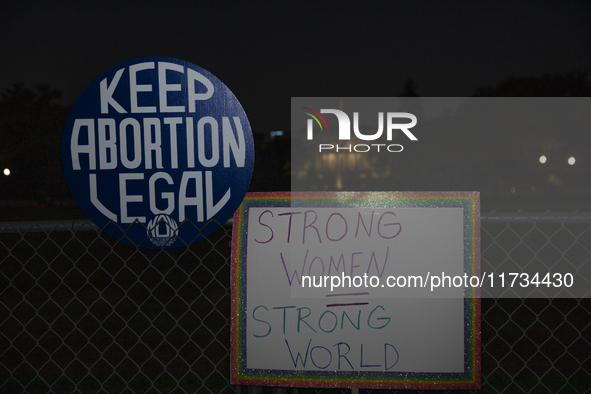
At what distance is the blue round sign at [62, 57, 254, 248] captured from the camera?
2207mm

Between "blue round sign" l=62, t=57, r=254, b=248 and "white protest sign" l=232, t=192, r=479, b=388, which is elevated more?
"blue round sign" l=62, t=57, r=254, b=248

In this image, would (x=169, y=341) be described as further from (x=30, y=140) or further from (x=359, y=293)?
(x=30, y=140)

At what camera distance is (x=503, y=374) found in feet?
11.2

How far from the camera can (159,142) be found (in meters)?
2.20

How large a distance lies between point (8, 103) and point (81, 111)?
48.6 metres

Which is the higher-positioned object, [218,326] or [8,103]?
[8,103]

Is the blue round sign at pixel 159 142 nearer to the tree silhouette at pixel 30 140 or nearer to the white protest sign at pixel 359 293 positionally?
the white protest sign at pixel 359 293

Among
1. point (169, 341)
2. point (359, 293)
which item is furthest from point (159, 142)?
point (169, 341)

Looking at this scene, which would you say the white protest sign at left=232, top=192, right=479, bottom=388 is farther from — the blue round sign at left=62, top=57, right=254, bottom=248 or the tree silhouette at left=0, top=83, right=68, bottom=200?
the tree silhouette at left=0, top=83, right=68, bottom=200

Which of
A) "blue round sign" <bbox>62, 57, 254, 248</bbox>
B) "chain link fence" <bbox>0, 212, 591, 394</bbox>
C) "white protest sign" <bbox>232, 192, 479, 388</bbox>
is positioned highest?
"blue round sign" <bbox>62, 57, 254, 248</bbox>

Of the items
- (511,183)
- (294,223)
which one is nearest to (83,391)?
(294,223)

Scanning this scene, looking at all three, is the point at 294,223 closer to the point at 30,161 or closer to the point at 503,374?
the point at 503,374

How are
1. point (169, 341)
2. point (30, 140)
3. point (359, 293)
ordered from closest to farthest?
point (359, 293) < point (169, 341) < point (30, 140)

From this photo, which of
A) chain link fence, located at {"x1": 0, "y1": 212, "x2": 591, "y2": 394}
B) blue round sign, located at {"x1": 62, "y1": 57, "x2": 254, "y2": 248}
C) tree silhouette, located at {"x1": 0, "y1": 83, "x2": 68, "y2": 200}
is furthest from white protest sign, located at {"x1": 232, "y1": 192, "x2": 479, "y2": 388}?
tree silhouette, located at {"x1": 0, "y1": 83, "x2": 68, "y2": 200}
